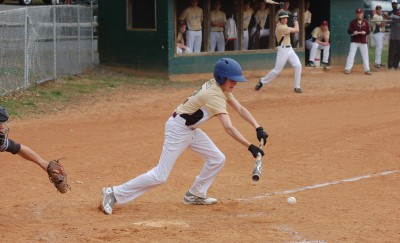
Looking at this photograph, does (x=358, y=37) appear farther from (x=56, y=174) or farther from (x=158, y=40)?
(x=56, y=174)

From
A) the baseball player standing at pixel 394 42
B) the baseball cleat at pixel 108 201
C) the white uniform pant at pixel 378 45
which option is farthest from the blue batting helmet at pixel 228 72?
the white uniform pant at pixel 378 45

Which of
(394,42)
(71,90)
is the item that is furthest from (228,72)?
(394,42)

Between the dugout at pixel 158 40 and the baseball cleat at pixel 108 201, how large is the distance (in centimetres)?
1315

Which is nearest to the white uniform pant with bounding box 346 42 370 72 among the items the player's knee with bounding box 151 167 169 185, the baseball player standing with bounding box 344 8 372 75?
the baseball player standing with bounding box 344 8 372 75

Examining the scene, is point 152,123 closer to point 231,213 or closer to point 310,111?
point 310,111

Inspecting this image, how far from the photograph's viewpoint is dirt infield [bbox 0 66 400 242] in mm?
8594

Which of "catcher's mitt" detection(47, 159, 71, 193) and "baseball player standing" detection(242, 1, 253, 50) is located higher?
"baseball player standing" detection(242, 1, 253, 50)

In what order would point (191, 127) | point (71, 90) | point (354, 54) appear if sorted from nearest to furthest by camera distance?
1. point (191, 127)
2. point (71, 90)
3. point (354, 54)

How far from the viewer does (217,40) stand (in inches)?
936

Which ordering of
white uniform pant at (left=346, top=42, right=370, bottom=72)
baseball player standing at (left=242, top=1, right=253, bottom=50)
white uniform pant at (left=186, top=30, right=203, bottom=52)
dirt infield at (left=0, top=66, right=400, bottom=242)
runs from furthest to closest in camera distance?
1. white uniform pant at (left=346, top=42, right=370, bottom=72)
2. baseball player standing at (left=242, top=1, right=253, bottom=50)
3. white uniform pant at (left=186, top=30, right=203, bottom=52)
4. dirt infield at (left=0, top=66, right=400, bottom=242)

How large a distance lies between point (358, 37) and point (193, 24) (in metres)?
5.32

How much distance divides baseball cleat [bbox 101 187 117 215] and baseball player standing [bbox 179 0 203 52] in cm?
1392

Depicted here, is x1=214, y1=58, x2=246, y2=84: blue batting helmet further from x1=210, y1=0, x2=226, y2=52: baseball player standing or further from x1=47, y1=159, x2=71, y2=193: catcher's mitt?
x1=210, y1=0, x2=226, y2=52: baseball player standing

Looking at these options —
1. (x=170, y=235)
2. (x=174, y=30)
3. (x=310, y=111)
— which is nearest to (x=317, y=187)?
(x=170, y=235)
